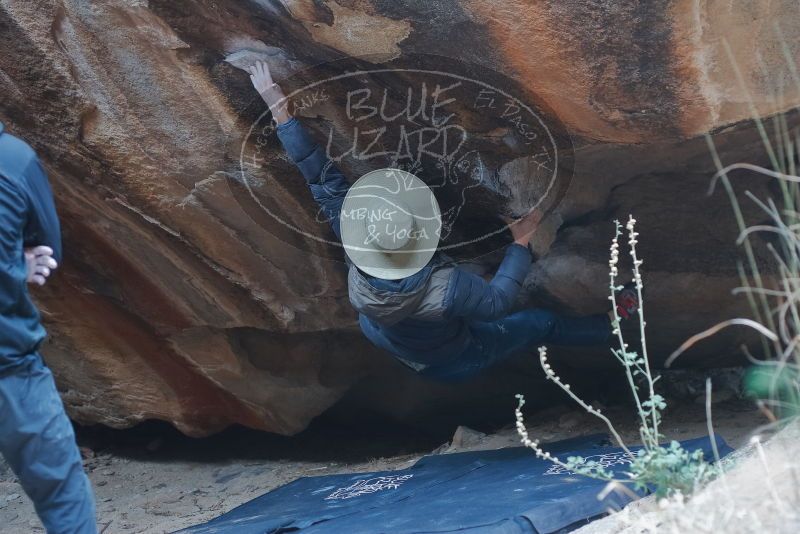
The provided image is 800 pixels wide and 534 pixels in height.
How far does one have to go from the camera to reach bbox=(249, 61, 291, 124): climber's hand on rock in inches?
114

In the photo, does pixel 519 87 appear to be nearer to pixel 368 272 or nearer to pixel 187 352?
pixel 368 272

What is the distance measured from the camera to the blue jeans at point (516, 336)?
348 cm

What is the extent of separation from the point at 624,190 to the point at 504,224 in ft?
1.78

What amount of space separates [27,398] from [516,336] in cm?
206

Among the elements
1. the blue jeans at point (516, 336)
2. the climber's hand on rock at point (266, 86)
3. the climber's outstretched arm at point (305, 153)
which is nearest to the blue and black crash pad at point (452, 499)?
the blue jeans at point (516, 336)

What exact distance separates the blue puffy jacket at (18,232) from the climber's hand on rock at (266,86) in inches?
35.1

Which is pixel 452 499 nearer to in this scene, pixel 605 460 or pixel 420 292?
pixel 605 460

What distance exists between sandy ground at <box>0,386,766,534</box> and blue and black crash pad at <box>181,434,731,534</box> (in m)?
Result: 0.43

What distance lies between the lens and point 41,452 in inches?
82.4

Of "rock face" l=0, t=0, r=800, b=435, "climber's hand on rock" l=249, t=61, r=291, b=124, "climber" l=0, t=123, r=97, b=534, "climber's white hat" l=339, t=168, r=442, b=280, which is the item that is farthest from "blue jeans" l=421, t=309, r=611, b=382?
"climber" l=0, t=123, r=97, b=534

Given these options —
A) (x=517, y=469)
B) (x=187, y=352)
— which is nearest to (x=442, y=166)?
(x=517, y=469)

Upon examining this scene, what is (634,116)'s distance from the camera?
2.57m

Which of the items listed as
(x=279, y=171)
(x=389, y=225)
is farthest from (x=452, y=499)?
(x=279, y=171)

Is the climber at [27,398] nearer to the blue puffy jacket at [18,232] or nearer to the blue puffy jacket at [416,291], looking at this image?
the blue puffy jacket at [18,232]
